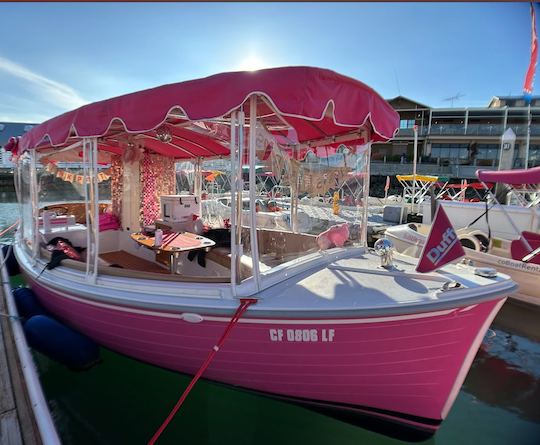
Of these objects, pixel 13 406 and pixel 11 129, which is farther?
pixel 11 129

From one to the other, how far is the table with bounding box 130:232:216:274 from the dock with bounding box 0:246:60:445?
179cm

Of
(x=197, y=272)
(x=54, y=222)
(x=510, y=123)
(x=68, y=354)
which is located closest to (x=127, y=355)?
(x=68, y=354)

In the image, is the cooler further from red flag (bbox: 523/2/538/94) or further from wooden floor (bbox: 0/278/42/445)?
red flag (bbox: 523/2/538/94)

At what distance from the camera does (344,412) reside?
3242 millimetres

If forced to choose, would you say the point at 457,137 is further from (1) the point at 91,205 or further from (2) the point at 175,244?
(1) the point at 91,205

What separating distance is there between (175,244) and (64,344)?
1.68 m

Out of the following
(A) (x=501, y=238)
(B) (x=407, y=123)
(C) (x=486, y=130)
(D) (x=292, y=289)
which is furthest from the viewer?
(B) (x=407, y=123)

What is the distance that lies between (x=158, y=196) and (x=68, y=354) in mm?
3566

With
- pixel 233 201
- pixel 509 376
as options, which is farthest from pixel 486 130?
pixel 233 201

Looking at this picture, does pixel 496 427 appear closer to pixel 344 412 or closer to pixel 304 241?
pixel 344 412

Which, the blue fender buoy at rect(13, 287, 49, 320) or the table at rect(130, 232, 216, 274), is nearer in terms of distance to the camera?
the table at rect(130, 232, 216, 274)

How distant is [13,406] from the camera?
2.99 meters

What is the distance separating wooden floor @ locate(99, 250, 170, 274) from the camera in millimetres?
5570

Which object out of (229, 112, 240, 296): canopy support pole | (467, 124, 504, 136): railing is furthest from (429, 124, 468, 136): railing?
(229, 112, 240, 296): canopy support pole
